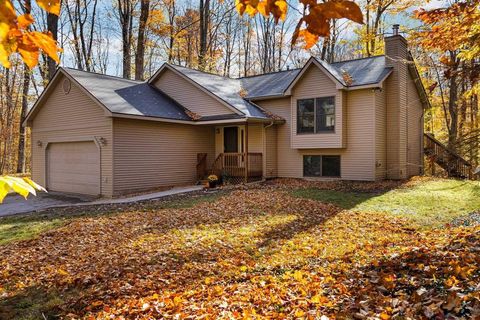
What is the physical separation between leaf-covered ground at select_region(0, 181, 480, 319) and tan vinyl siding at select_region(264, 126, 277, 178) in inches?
322

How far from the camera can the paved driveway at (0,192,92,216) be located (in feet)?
40.1

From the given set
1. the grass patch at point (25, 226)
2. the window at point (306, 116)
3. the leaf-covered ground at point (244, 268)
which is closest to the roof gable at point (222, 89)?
the window at point (306, 116)

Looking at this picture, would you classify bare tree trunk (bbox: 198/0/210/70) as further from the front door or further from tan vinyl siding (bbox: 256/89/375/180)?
tan vinyl siding (bbox: 256/89/375/180)

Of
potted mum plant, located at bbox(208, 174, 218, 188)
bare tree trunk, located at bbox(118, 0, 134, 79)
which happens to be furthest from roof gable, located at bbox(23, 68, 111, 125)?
bare tree trunk, located at bbox(118, 0, 134, 79)

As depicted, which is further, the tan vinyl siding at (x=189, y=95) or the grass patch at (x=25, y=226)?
the tan vinyl siding at (x=189, y=95)

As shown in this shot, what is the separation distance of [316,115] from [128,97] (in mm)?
8553

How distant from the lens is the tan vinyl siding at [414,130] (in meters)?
18.0

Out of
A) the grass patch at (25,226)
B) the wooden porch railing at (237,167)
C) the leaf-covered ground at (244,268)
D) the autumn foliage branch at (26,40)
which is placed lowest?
the grass patch at (25,226)

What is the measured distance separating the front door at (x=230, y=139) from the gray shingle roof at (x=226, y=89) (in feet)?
4.96

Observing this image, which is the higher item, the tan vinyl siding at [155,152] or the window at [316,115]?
the window at [316,115]

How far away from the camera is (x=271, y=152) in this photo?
17656 mm

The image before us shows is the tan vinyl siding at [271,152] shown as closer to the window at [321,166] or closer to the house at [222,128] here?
the house at [222,128]

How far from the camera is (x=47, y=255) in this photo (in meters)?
6.46

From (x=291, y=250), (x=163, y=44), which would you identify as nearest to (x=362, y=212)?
(x=291, y=250)
